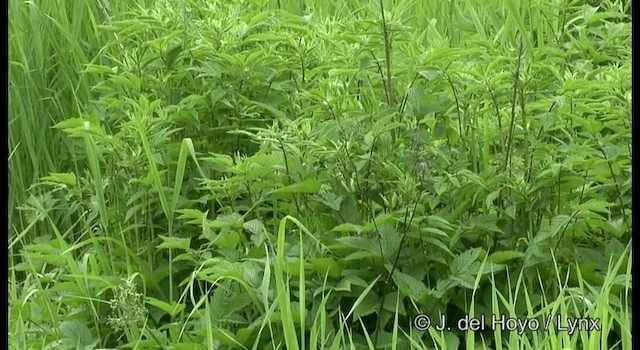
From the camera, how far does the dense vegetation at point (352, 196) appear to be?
2646mm

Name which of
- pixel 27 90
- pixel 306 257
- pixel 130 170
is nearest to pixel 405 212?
pixel 306 257

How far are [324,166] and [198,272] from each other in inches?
17.8

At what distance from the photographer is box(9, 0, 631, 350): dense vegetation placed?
104 inches

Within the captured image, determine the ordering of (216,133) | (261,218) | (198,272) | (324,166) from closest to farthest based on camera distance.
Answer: (198,272) → (324,166) → (261,218) → (216,133)

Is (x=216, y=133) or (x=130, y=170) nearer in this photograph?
(x=130, y=170)

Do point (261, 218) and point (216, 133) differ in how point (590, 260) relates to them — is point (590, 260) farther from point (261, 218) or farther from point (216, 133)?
point (216, 133)

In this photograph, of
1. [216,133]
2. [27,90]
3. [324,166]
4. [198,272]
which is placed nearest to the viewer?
[198,272]

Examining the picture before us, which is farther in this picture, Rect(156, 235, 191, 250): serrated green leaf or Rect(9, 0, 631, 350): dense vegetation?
Rect(156, 235, 191, 250): serrated green leaf

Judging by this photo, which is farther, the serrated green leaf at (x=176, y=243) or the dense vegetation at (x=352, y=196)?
the serrated green leaf at (x=176, y=243)

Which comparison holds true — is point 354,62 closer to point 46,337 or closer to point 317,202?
point 317,202

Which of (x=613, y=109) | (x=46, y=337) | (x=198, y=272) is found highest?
(x=613, y=109)

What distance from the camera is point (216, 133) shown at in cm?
330

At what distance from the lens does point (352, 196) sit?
2.78 metres

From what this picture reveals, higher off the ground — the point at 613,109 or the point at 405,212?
the point at 613,109
